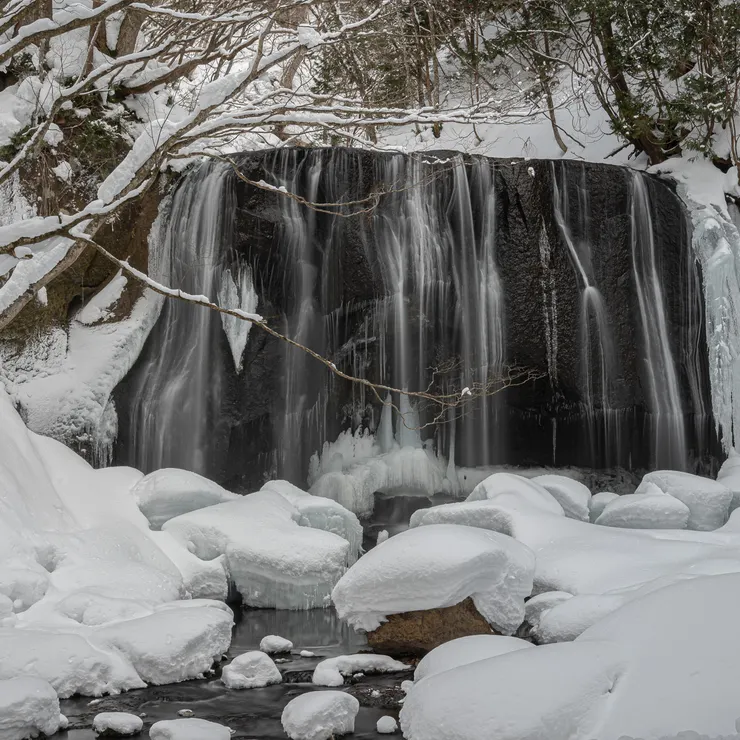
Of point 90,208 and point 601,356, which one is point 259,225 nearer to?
point 601,356

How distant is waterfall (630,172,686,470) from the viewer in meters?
9.70

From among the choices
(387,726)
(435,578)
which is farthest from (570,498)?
(387,726)

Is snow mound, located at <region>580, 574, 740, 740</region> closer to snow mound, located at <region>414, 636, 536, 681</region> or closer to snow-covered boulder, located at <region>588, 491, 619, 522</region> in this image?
snow mound, located at <region>414, 636, 536, 681</region>

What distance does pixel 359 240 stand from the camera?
9594 mm

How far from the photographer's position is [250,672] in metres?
4.62

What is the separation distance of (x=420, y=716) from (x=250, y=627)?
2831 millimetres

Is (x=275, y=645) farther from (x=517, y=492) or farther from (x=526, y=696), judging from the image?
(x=517, y=492)

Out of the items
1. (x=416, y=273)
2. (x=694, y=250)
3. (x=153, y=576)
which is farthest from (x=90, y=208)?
(x=694, y=250)

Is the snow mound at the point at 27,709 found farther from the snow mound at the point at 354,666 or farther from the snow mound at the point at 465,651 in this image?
the snow mound at the point at 465,651

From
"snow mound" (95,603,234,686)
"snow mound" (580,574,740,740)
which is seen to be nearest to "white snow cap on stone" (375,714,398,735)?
"snow mound" (580,574,740,740)

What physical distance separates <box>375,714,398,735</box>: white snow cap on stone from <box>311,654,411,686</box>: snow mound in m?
0.82

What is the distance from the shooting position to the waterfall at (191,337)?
8977 mm

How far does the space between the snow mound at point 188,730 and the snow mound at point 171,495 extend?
11.0 feet

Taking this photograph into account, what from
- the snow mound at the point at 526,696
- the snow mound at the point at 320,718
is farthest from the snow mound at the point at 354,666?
the snow mound at the point at 526,696
